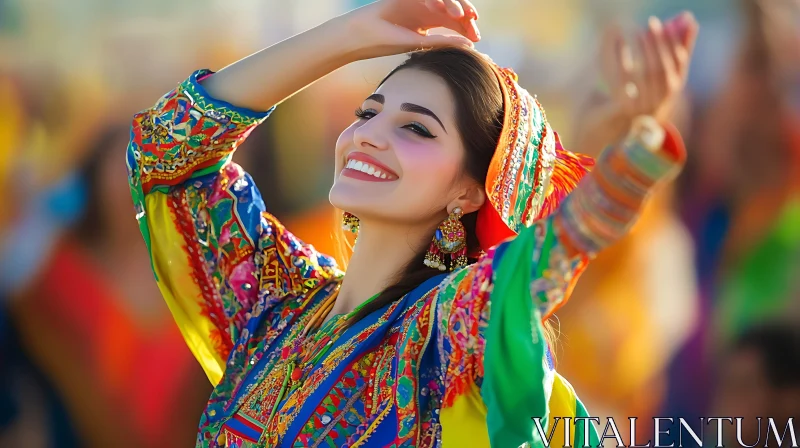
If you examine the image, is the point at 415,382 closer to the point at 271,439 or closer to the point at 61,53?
the point at 271,439

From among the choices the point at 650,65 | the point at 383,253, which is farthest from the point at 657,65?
the point at 383,253

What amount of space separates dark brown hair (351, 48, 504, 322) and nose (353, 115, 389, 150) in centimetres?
15

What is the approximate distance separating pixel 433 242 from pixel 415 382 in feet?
1.22

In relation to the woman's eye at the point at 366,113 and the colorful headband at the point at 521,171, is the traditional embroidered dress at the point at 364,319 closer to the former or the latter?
the colorful headband at the point at 521,171

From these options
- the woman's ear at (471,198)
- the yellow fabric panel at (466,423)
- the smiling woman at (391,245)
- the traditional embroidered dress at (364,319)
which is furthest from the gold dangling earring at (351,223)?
the yellow fabric panel at (466,423)

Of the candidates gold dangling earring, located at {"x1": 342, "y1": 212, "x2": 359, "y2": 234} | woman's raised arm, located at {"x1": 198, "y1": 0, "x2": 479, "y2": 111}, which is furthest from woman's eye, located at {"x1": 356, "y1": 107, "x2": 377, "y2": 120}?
gold dangling earring, located at {"x1": 342, "y1": 212, "x2": 359, "y2": 234}

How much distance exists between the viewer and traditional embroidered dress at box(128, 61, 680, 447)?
120 centimetres

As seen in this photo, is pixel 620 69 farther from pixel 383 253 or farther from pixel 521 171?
pixel 383 253

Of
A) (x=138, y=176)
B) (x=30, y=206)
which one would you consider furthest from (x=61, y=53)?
(x=138, y=176)

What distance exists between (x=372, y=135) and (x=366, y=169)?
0.07m

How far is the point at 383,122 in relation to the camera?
1.71 m

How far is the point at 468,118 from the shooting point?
5.59ft

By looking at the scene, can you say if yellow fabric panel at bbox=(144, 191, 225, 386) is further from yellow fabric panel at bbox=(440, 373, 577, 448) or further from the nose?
yellow fabric panel at bbox=(440, 373, 577, 448)

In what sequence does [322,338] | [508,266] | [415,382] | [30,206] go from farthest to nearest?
1. [30,206]
2. [322,338]
3. [415,382]
4. [508,266]
